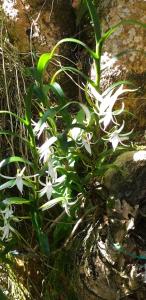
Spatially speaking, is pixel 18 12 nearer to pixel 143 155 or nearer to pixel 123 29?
pixel 123 29

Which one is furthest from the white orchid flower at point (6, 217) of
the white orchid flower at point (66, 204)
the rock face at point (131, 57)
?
the rock face at point (131, 57)

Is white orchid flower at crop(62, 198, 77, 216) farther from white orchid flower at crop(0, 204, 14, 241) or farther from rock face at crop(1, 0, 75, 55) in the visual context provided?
rock face at crop(1, 0, 75, 55)

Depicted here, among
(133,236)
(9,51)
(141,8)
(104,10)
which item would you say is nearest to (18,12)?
(9,51)

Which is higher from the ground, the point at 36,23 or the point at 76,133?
the point at 36,23

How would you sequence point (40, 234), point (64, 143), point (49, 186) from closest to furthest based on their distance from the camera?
point (64, 143), point (49, 186), point (40, 234)

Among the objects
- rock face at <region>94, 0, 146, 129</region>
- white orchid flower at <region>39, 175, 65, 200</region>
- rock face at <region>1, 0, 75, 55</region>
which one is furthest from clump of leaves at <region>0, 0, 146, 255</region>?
rock face at <region>1, 0, 75, 55</region>

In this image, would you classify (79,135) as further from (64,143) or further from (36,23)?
(36,23)

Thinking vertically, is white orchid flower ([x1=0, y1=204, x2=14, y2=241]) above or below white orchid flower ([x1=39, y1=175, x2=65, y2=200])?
below

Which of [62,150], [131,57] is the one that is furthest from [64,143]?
[131,57]

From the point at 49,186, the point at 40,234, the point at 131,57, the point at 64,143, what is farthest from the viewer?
the point at 131,57

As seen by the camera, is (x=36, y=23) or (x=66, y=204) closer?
(x=66, y=204)

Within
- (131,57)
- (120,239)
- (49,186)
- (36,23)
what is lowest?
(120,239)
